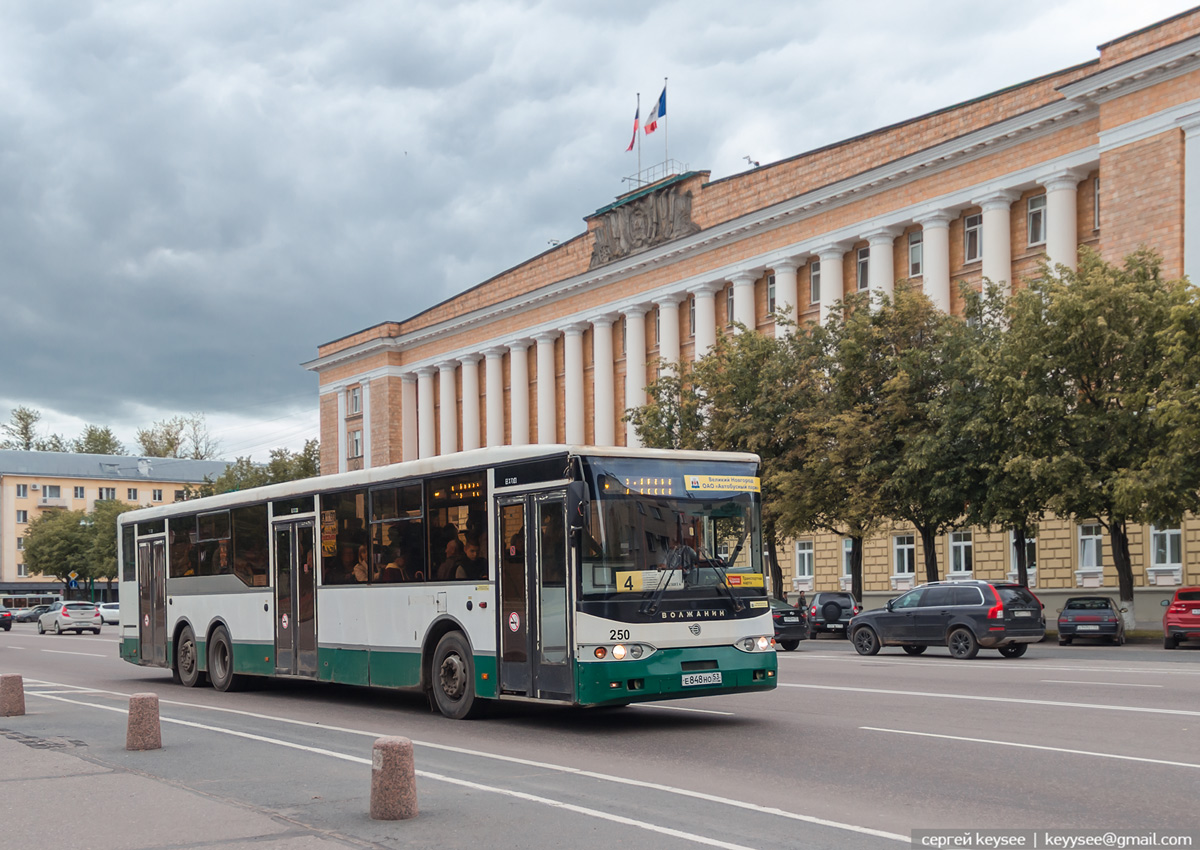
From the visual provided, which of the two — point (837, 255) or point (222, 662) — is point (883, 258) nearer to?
point (837, 255)

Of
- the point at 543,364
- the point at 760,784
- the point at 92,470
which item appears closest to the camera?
the point at 760,784

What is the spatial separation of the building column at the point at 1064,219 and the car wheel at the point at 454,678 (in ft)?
118

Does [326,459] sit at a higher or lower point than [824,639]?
higher

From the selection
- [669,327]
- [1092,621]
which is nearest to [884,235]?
[669,327]

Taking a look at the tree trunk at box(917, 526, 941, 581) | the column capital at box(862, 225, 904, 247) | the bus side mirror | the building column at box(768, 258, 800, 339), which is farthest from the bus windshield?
the building column at box(768, 258, 800, 339)

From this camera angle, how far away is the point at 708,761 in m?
10.9

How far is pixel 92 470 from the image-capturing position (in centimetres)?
12950

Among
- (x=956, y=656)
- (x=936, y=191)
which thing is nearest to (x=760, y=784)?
(x=956, y=656)

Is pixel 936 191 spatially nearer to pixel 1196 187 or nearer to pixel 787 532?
pixel 1196 187

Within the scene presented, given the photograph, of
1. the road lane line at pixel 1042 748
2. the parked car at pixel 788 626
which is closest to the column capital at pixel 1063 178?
the parked car at pixel 788 626

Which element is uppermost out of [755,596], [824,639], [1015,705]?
[755,596]

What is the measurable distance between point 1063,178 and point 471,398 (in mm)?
39243

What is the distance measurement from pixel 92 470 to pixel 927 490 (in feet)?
360

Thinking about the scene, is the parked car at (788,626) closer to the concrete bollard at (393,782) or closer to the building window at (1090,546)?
the building window at (1090,546)
